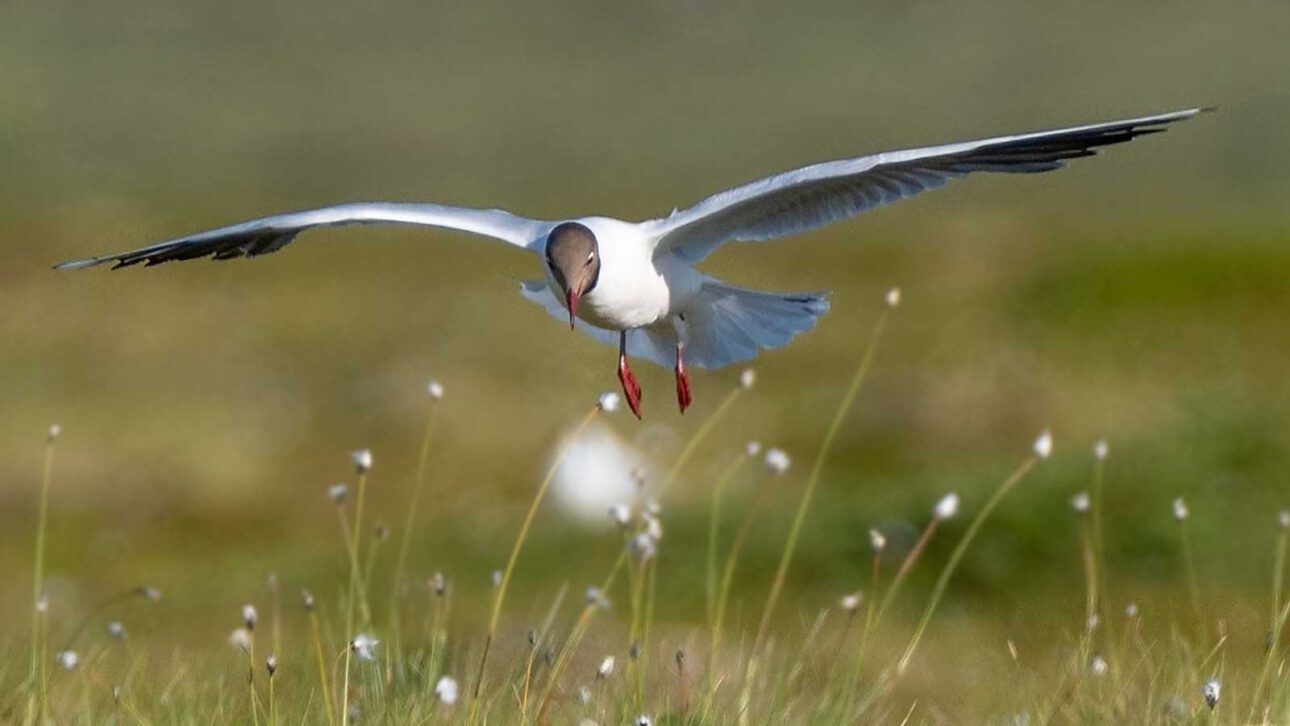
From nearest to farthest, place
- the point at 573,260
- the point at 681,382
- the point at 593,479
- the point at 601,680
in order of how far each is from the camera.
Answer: the point at 601,680 < the point at 573,260 < the point at 681,382 < the point at 593,479

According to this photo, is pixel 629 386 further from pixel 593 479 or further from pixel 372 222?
pixel 593 479

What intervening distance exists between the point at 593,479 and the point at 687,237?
6113mm

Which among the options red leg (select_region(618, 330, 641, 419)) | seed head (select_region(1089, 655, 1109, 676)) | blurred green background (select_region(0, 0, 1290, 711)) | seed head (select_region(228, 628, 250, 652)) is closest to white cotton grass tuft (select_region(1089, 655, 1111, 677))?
seed head (select_region(1089, 655, 1109, 676))

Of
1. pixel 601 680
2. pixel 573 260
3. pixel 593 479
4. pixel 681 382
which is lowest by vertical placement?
pixel 593 479

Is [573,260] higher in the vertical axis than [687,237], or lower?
higher

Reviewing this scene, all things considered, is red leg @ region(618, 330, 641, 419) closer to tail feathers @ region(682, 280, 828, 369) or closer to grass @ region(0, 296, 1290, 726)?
tail feathers @ region(682, 280, 828, 369)

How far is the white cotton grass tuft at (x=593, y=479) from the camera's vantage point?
12398 mm

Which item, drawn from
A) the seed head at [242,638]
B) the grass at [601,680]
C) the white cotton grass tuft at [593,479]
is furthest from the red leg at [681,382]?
the white cotton grass tuft at [593,479]

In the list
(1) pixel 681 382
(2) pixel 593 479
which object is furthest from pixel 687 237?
(2) pixel 593 479

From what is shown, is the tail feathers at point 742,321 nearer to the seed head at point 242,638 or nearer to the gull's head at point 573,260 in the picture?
the gull's head at point 573,260

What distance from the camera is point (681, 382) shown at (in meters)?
6.59

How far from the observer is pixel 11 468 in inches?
588

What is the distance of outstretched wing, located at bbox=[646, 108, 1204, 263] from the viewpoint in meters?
5.69

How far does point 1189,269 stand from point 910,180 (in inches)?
551
